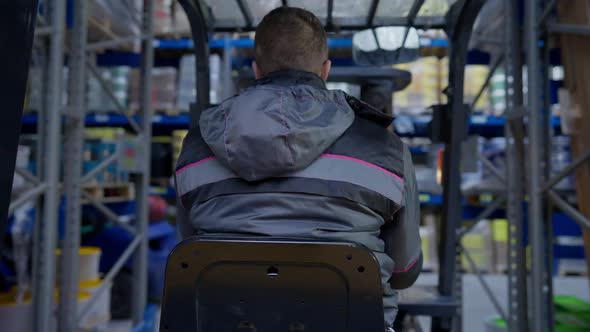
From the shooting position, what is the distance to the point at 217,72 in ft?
20.1

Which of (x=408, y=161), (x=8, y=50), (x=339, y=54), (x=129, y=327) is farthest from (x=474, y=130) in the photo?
(x=8, y=50)

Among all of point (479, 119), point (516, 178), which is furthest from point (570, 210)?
point (479, 119)

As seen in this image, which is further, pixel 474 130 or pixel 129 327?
pixel 474 130

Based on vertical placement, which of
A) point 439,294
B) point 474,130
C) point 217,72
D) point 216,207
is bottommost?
point 439,294

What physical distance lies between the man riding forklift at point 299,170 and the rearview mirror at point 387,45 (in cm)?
96

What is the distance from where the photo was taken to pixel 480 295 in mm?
5703

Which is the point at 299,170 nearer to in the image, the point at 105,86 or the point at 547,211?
the point at 547,211

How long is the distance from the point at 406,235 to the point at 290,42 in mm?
680

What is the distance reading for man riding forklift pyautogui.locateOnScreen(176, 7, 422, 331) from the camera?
134 centimetres

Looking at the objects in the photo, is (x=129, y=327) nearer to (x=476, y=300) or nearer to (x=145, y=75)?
(x=145, y=75)

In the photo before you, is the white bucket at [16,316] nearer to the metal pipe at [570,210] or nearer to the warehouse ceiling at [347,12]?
the warehouse ceiling at [347,12]

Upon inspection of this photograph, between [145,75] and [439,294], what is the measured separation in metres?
3.28

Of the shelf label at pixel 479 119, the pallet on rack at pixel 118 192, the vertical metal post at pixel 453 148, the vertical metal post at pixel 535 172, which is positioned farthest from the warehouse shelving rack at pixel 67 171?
the shelf label at pixel 479 119

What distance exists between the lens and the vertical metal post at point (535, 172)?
3215 millimetres
